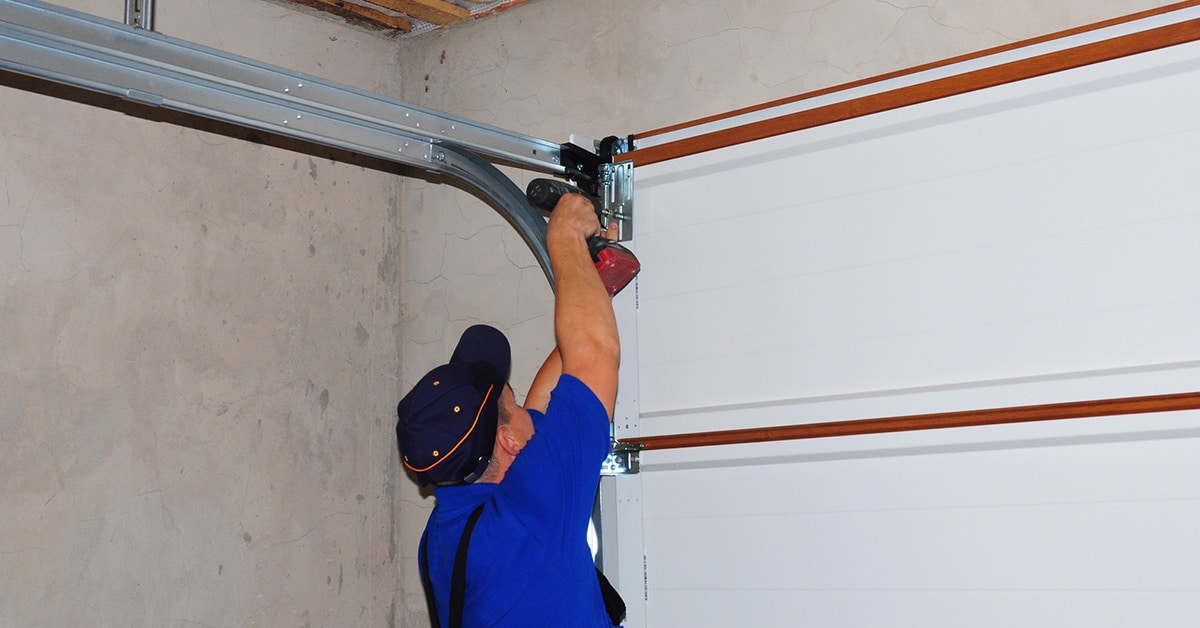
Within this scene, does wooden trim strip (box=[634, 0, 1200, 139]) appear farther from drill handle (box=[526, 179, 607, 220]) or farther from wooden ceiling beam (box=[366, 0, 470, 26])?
wooden ceiling beam (box=[366, 0, 470, 26])

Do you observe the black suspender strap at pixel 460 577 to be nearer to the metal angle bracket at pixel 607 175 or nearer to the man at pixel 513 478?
the man at pixel 513 478

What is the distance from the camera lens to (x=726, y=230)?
2.32 meters

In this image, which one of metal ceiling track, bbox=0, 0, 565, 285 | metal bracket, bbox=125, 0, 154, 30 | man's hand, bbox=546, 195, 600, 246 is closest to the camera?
metal ceiling track, bbox=0, 0, 565, 285

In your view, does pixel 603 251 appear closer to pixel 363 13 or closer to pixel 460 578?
pixel 460 578

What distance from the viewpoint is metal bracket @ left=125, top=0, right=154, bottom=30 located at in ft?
6.08

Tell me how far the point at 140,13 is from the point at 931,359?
153cm

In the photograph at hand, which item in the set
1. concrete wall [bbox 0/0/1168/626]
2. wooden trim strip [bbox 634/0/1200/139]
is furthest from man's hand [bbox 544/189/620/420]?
concrete wall [bbox 0/0/1168/626]

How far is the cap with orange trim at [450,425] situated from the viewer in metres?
1.87

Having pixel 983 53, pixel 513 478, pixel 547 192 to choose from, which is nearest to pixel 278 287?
pixel 547 192

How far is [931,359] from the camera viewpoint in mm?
2027

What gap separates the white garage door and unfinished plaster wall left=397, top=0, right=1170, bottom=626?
0.34 metres

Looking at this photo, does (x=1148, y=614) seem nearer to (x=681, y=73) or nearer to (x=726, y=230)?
(x=726, y=230)

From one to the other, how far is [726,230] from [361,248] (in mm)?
1283

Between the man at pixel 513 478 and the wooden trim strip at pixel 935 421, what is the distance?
34 centimetres
